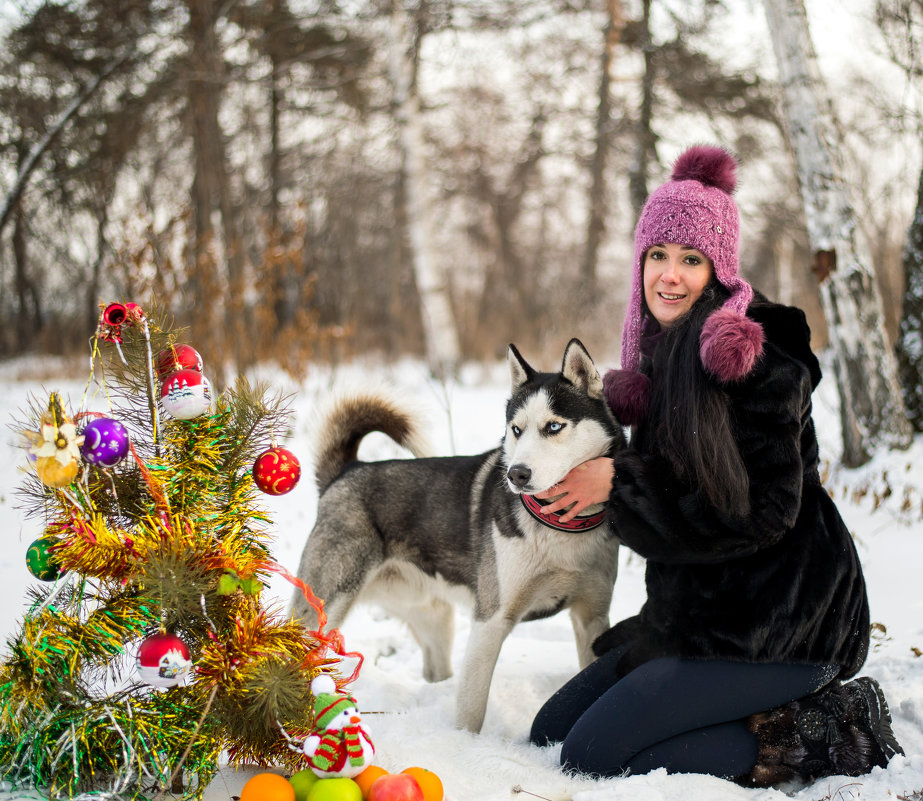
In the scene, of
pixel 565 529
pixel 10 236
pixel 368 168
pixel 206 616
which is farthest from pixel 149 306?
pixel 10 236

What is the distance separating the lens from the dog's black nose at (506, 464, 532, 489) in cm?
220

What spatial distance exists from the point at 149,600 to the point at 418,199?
8088mm

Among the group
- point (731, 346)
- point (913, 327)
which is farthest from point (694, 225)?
point (913, 327)

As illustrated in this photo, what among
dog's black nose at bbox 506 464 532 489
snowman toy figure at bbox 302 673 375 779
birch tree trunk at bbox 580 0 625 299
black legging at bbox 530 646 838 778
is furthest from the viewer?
birch tree trunk at bbox 580 0 625 299

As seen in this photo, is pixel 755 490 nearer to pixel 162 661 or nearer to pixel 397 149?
pixel 162 661

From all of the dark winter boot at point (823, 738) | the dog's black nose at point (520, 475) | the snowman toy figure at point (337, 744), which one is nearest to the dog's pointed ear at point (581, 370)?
the dog's black nose at point (520, 475)

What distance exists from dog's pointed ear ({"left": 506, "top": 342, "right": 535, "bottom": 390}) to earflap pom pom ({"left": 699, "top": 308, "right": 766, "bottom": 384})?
0.73 meters

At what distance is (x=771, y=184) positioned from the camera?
11.9 meters

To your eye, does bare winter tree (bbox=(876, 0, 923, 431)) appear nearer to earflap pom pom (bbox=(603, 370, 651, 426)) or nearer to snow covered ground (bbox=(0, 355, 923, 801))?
snow covered ground (bbox=(0, 355, 923, 801))

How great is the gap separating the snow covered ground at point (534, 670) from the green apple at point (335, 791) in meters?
0.32

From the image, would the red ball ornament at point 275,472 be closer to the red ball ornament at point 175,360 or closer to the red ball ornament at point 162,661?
the red ball ornament at point 175,360

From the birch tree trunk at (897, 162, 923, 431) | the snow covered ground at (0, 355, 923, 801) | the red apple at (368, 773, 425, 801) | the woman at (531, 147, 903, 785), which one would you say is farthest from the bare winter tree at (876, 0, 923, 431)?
the red apple at (368, 773, 425, 801)

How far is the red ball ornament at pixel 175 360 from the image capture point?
187 cm

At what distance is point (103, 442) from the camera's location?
5.45 feet
